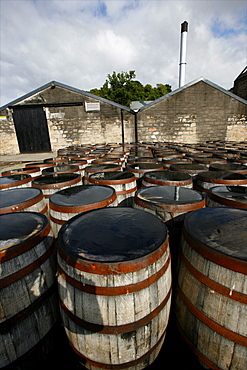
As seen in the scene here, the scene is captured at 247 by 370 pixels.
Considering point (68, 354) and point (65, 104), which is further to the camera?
point (65, 104)

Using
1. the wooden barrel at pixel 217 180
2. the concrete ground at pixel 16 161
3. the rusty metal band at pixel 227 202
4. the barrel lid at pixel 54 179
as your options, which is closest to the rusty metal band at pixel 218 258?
the rusty metal band at pixel 227 202

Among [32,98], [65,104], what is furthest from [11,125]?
[65,104]

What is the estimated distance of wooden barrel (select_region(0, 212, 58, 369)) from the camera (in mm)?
1329

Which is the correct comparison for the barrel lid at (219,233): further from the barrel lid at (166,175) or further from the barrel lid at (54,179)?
the barrel lid at (54,179)

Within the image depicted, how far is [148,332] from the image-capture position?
1387mm

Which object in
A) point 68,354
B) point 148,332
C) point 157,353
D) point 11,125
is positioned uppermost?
point 11,125

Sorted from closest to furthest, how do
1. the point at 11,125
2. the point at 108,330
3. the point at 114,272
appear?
the point at 114,272
the point at 108,330
the point at 11,125

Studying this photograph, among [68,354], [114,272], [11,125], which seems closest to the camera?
[114,272]

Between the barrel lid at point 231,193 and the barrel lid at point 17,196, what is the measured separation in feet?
8.32

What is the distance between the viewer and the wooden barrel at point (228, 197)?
2070 mm

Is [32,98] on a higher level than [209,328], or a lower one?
higher

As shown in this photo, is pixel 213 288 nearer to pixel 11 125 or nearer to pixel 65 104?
pixel 65 104

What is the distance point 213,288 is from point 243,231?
0.56 meters

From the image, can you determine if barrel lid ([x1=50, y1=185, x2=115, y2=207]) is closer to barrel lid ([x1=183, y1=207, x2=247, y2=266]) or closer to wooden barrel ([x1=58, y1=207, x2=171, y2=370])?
wooden barrel ([x1=58, y1=207, x2=171, y2=370])
